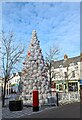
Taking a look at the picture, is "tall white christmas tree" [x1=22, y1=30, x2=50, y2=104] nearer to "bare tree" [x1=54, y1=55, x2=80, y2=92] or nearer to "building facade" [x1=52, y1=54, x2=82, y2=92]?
"building facade" [x1=52, y1=54, x2=82, y2=92]

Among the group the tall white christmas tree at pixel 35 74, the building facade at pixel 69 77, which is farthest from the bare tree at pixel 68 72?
the tall white christmas tree at pixel 35 74

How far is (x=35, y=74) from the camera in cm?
2222

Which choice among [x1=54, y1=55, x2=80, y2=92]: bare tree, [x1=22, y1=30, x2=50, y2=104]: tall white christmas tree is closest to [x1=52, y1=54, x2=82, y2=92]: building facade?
[x1=54, y1=55, x2=80, y2=92]: bare tree

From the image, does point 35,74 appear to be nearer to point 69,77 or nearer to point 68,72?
point 69,77

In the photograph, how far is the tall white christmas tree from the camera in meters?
21.8

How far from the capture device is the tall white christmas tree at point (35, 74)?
21844 mm

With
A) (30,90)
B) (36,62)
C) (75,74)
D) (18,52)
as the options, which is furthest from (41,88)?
(75,74)

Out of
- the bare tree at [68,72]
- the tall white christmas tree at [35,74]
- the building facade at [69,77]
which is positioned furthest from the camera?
the bare tree at [68,72]

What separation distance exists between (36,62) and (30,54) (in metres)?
1.00

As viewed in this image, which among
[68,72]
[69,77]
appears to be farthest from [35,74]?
[68,72]

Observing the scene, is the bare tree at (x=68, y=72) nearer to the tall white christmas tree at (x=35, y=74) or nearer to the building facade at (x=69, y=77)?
the building facade at (x=69, y=77)

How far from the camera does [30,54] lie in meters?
23.0

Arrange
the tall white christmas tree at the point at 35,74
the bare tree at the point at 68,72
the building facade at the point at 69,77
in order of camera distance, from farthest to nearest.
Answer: the bare tree at the point at 68,72 → the building facade at the point at 69,77 → the tall white christmas tree at the point at 35,74

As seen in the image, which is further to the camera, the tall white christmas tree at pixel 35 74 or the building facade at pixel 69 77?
the building facade at pixel 69 77
